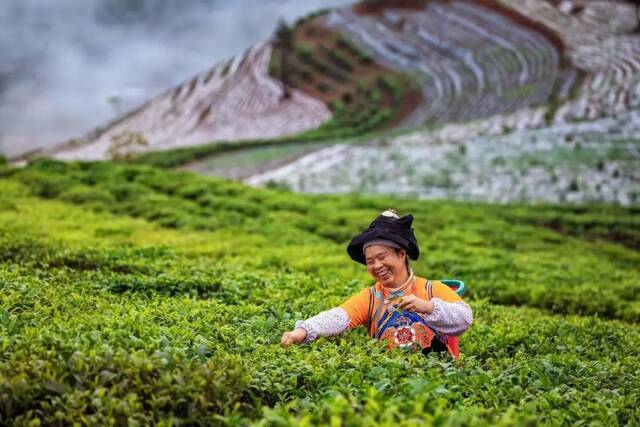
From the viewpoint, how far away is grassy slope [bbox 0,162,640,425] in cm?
318

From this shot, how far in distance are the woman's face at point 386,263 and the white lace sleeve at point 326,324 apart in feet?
1.32

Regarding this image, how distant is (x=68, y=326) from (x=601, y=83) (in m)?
28.3

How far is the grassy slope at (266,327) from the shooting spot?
10.4 feet

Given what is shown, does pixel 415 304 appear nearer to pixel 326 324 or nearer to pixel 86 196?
pixel 326 324

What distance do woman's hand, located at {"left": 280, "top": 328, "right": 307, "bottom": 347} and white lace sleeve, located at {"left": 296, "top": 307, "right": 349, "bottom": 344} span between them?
0.19ft

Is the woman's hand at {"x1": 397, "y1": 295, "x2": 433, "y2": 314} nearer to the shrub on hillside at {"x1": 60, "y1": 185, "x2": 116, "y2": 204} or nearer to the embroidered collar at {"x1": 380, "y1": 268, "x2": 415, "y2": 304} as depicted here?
the embroidered collar at {"x1": 380, "y1": 268, "x2": 415, "y2": 304}

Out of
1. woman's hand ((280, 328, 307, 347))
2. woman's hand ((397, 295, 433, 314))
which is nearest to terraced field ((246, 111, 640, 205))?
woman's hand ((397, 295, 433, 314))

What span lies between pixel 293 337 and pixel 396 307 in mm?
798

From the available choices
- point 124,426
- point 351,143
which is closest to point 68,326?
point 124,426

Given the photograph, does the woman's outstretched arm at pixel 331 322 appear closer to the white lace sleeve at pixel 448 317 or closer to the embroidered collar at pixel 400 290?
the embroidered collar at pixel 400 290

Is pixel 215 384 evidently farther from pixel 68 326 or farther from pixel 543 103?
pixel 543 103

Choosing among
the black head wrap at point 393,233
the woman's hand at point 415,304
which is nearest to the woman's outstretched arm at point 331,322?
the black head wrap at point 393,233

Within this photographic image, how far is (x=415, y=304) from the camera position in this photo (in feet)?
13.8

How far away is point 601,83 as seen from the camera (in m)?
27.8
